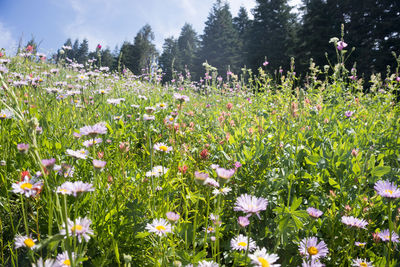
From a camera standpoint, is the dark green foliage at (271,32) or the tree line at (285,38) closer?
the tree line at (285,38)

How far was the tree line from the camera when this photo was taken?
48.8 ft

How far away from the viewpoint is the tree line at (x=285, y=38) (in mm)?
14859

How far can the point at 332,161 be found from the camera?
1342 mm

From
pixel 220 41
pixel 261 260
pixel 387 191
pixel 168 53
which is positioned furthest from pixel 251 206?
pixel 168 53

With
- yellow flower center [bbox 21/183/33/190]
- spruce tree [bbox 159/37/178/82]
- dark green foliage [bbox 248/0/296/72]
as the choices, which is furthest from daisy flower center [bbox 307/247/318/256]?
spruce tree [bbox 159/37/178/82]

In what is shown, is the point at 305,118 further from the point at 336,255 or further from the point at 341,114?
the point at 336,255

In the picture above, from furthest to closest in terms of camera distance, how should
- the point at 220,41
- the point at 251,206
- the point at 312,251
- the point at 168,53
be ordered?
the point at 168,53, the point at 220,41, the point at 312,251, the point at 251,206

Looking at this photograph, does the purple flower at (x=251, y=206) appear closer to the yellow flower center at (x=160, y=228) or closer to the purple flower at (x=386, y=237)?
the yellow flower center at (x=160, y=228)

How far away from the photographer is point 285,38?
23.1m

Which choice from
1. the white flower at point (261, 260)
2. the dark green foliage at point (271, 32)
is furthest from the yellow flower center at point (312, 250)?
the dark green foliage at point (271, 32)

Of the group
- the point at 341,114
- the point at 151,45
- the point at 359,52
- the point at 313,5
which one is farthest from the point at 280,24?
the point at 341,114

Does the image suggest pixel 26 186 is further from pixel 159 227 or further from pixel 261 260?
pixel 261 260

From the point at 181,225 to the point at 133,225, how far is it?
20cm

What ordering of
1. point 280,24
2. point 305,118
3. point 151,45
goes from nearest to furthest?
1. point 305,118
2. point 280,24
3. point 151,45
